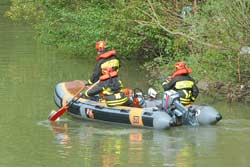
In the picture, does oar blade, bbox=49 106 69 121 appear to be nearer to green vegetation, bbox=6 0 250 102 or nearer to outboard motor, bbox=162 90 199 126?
outboard motor, bbox=162 90 199 126

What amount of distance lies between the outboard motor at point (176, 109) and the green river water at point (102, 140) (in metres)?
0.19

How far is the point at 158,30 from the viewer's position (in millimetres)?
19859

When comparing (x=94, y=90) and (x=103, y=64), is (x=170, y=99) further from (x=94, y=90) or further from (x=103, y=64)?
(x=103, y=64)

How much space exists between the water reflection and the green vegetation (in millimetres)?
2480

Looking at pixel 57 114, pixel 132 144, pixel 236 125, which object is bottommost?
pixel 132 144

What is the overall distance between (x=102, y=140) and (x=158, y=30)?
6791mm

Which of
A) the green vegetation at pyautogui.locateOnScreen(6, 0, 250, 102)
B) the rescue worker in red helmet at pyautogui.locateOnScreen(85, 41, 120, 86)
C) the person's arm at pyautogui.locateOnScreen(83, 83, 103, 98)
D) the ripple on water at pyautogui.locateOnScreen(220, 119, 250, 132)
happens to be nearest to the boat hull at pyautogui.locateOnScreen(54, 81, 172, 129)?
the person's arm at pyautogui.locateOnScreen(83, 83, 103, 98)

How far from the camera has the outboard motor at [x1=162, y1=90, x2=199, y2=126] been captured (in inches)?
559

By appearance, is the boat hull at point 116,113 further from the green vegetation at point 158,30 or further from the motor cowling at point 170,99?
the green vegetation at point 158,30

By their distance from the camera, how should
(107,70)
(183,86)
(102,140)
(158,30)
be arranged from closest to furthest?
1. (102,140)
2. (183,86)
3. (107,70)
4. (158,30)

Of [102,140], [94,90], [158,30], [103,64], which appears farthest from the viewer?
[158,30]

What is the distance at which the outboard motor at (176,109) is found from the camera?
14.2m

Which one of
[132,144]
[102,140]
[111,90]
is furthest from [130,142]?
[111,90]

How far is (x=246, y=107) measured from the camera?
1625 centimetres
